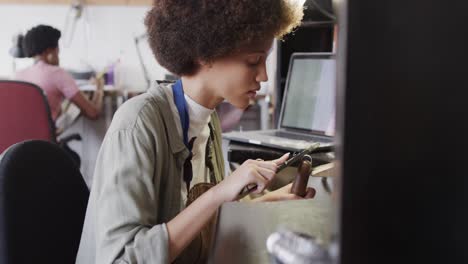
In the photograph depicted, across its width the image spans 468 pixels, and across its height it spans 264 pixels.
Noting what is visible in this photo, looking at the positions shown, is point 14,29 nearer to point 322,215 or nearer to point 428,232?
point 322,215

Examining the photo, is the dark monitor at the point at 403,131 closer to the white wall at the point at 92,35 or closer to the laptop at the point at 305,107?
the laptop at the point at 305,107

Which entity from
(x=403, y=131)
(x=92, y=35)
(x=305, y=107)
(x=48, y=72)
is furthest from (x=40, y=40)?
(x=403, y=131)

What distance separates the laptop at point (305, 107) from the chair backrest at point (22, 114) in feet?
3.23

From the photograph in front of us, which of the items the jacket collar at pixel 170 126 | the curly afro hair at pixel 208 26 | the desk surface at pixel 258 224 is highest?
the curly afro hair at pixel 208 26

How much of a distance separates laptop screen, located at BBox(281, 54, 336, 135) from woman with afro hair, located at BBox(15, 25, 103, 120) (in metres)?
1.57

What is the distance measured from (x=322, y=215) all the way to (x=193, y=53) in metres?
0.37

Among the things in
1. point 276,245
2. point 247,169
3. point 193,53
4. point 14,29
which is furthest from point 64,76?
point 276,245

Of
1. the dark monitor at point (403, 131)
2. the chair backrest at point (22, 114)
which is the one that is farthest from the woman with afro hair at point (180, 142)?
the chair backrest at point (22, 114)

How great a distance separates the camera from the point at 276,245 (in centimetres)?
42

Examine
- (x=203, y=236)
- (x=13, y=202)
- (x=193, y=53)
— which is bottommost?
(x=203, y=236)

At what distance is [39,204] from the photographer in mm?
849

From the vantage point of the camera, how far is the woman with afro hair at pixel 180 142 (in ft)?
2.54

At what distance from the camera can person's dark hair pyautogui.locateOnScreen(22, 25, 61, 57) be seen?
2.79m

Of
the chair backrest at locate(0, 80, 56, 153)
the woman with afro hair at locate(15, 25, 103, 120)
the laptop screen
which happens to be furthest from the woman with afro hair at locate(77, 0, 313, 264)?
the woman with afro hair at locate(15, 25, 103, 120)
